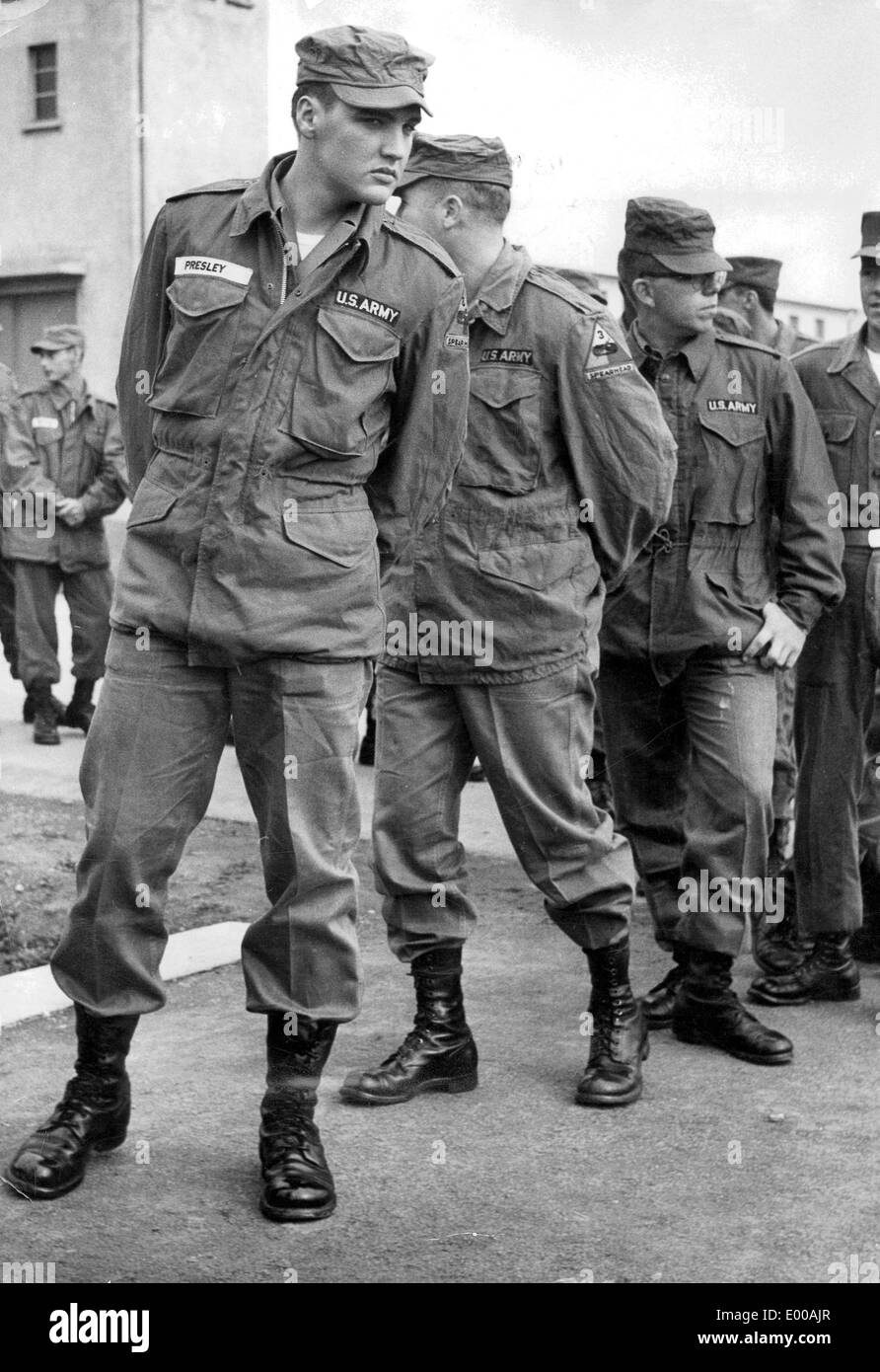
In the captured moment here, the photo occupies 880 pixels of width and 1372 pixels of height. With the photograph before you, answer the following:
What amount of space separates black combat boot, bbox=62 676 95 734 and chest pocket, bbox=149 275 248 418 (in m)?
6.61

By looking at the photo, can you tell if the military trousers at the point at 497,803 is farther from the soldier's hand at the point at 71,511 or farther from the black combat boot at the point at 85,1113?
the soldier's hand at the point at 71,511

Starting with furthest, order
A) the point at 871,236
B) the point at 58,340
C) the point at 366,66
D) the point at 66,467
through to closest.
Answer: the point at 58,340 → the point at 66,467 → the point at 871,236 → the point at 366,66

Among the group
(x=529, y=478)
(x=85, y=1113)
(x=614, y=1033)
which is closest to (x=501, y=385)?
(x=529, y=478)

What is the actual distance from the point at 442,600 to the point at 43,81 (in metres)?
18.7

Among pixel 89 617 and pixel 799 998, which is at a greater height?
pixel 799 998

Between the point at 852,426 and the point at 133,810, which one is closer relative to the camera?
the point at 133,810

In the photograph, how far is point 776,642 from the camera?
4.74m

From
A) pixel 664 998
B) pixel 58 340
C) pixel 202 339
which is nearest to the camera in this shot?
pixel 202 339

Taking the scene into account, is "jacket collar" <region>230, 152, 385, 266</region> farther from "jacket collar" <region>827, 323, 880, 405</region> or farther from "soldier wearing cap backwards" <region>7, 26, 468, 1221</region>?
"jacket collar" <region>827, 323, 880, 405</region>

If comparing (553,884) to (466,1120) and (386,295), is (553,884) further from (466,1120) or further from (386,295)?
(386,295)

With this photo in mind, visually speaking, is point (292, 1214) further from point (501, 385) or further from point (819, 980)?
point (819, 980)

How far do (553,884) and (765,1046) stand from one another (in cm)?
77

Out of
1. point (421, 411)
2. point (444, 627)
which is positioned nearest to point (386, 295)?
point (421, 411)

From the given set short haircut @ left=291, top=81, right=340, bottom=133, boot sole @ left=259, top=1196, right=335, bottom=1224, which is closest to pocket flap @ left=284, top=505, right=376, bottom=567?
short haircut @ left=291, top=81, right=340, bottom=133
